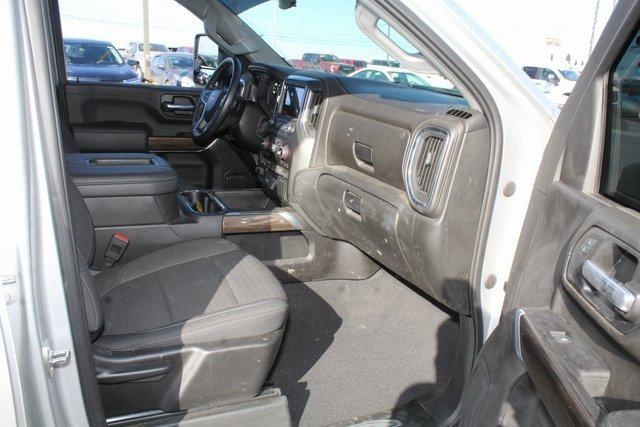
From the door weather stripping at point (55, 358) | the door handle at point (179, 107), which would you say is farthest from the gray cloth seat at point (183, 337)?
the door handle at point (179, 107)

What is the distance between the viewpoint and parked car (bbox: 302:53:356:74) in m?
2.59

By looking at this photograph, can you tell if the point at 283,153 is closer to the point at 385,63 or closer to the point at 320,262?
the point at 320,262

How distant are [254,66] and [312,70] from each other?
0.52 meters

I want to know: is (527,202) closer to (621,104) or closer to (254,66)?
(621,104)

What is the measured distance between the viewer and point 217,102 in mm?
3043

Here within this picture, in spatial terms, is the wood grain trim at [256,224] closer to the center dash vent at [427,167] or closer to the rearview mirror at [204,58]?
the center dash vent at [427,167]

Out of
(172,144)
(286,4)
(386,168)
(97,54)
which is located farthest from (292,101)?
(97,54)

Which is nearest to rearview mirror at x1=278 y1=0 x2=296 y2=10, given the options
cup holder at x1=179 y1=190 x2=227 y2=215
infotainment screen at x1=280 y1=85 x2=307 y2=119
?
infotainment screen at x1=280 y1=85 x2=307 y2=119

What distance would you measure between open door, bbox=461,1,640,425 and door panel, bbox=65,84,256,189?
2540 millimetres

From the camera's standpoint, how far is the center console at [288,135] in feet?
8.22

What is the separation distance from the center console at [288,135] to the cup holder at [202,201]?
287 millimetres

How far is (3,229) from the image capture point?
3.00 feet

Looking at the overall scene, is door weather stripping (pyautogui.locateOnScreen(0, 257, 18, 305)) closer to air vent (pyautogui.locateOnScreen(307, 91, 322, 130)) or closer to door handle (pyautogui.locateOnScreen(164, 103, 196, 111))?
air vent (pyautogui.locateOnScreen(307, 91, 322, 130))

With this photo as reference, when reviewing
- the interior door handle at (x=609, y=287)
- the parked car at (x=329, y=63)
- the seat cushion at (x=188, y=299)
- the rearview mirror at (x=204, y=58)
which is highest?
the parked car at (x=329, y=63)
